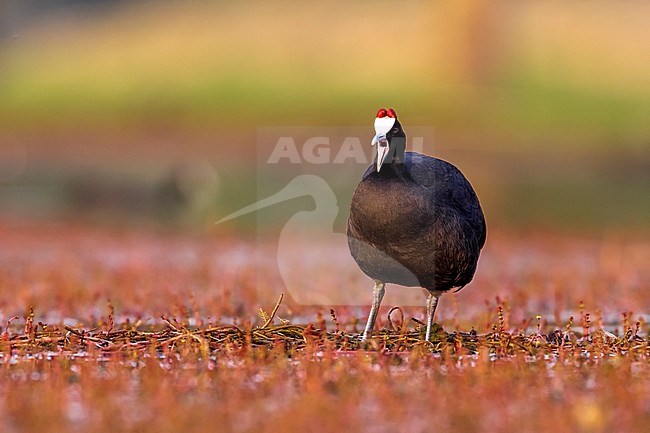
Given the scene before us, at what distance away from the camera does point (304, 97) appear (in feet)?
114

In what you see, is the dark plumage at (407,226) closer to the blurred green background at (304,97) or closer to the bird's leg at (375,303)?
the bird's leg at (375,303)

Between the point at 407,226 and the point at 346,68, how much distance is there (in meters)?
29.9

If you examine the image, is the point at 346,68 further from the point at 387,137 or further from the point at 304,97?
the point at 387,137

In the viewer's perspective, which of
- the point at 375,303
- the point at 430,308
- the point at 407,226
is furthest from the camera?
the point at 375,303

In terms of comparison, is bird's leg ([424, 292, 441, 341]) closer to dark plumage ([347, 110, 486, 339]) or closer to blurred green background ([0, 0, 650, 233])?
dark plumage ([347, 110, 486, 339])

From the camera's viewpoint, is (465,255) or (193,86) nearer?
(465,255)

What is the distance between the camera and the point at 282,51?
130 feet

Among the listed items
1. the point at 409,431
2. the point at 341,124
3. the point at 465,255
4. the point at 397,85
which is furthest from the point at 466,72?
the point at 409,431

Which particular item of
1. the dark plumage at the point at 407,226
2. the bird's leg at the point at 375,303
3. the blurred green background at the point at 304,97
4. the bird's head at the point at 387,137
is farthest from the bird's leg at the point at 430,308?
the blurred green background at the point at 304,97

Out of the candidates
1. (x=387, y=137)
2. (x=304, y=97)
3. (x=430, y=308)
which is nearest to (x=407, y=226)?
(x=387, y=137)

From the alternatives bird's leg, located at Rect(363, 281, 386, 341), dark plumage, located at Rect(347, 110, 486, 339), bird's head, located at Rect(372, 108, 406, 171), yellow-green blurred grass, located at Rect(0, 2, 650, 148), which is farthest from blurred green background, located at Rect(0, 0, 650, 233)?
bird's head, located at Rect(372, 108, 406, 171)

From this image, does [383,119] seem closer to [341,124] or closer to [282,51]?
[341,124]

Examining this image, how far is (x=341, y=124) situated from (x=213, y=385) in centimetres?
2494

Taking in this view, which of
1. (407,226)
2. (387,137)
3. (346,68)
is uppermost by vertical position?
(346,68)
